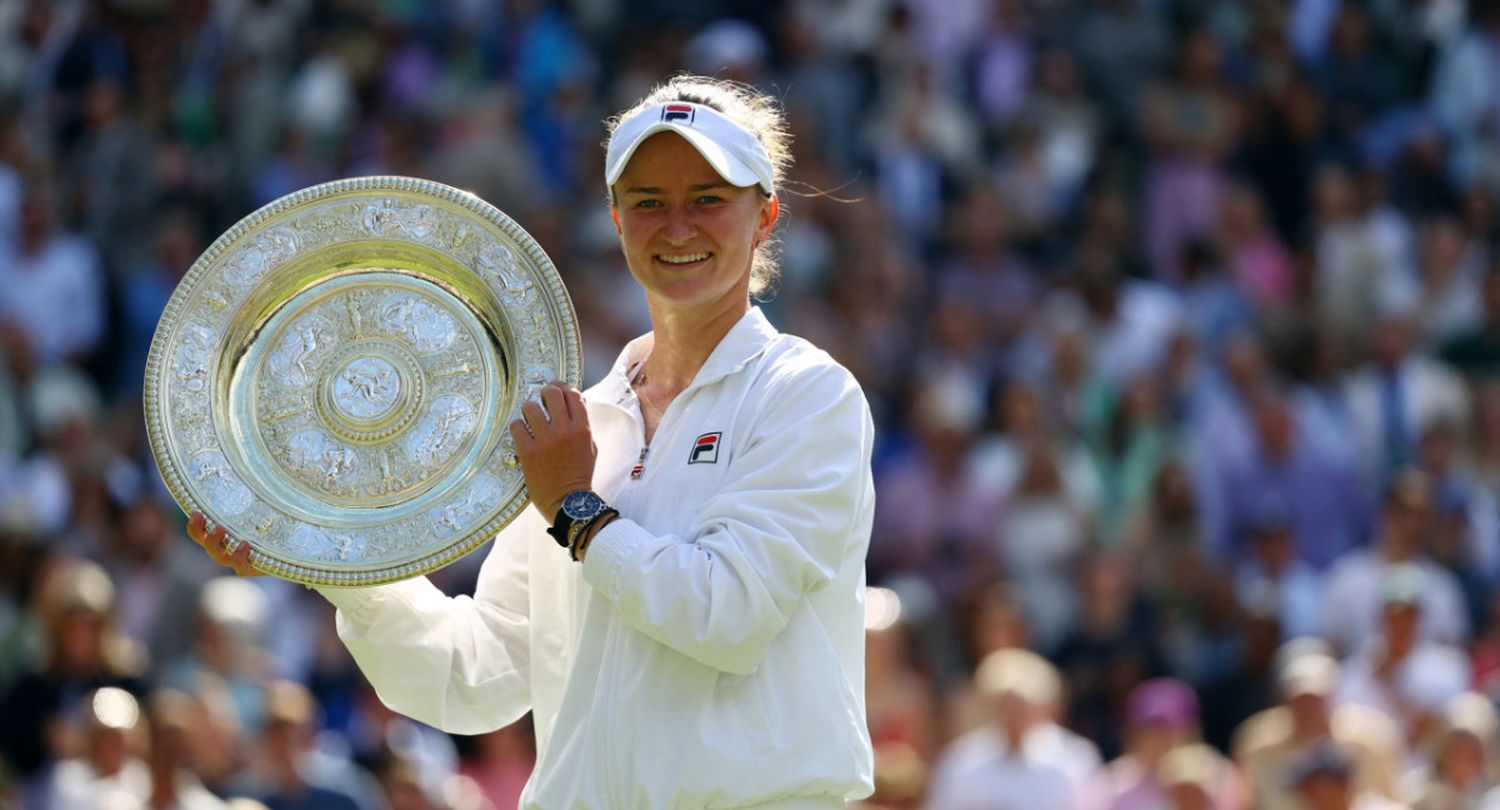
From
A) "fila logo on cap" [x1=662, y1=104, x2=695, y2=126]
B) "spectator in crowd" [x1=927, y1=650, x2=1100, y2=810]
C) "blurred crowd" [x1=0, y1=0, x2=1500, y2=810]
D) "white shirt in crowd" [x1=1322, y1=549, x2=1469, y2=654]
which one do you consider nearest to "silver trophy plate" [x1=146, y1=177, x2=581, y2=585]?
"fila logo on cap" [x1=662, y1=104, x2=695, y2=126]

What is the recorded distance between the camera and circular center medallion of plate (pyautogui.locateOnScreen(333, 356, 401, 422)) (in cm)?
485

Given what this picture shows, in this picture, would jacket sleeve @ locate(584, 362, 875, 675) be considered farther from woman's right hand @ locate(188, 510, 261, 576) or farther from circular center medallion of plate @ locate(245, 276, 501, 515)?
woman's right hand @ locate(188, 510, 261, 576)

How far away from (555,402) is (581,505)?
0.21 metres

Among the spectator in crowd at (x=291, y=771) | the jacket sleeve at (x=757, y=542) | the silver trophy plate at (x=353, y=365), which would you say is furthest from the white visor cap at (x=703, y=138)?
the spectator in crowd at (x=291, y=771)

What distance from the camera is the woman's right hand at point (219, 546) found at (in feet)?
15.1

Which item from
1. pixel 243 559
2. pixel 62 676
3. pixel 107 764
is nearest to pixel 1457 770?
pixel 107 764

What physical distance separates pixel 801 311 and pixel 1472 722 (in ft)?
13.7

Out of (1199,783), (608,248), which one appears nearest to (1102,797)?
(1199,783)

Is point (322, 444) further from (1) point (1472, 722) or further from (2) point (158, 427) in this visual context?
(1) point (1472, 722)

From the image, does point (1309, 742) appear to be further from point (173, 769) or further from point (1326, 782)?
point (173, 769)

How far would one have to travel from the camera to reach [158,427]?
4.74 m

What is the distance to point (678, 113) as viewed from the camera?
4.64m

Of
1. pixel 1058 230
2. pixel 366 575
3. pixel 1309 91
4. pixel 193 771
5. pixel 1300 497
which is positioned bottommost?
pixel 366 575

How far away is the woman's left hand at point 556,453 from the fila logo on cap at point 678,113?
52 centimetres
